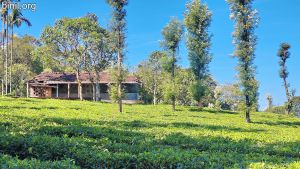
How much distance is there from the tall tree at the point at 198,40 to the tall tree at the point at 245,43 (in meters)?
14.2

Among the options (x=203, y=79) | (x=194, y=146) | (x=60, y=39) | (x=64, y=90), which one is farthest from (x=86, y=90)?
(x=194, y=146)

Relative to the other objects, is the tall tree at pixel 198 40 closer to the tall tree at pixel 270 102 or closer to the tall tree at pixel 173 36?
the tall tree at pixel 173 36

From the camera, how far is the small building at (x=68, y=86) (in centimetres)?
7462

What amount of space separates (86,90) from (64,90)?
4.22 metres

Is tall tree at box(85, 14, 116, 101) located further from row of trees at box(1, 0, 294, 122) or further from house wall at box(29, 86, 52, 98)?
house wall at box(29, 86, 52, 98)

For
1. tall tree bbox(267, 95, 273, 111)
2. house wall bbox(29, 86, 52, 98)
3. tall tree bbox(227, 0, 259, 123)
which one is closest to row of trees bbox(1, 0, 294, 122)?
tall tree bbox(227, 0, 259, 123)

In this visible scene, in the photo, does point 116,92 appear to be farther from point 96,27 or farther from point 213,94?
point 213,94

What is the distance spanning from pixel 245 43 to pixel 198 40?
15656 millimetres

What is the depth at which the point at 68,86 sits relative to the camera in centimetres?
7431

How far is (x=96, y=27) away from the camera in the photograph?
233ft

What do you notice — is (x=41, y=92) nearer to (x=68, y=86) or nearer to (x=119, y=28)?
(x=68, y=86)

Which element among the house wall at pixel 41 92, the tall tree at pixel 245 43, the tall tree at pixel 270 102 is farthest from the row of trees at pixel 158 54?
the tall tree at pixel 270 102

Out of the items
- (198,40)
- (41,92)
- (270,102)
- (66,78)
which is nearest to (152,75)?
(66,78)

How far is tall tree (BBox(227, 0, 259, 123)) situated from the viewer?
43688 millimetres
